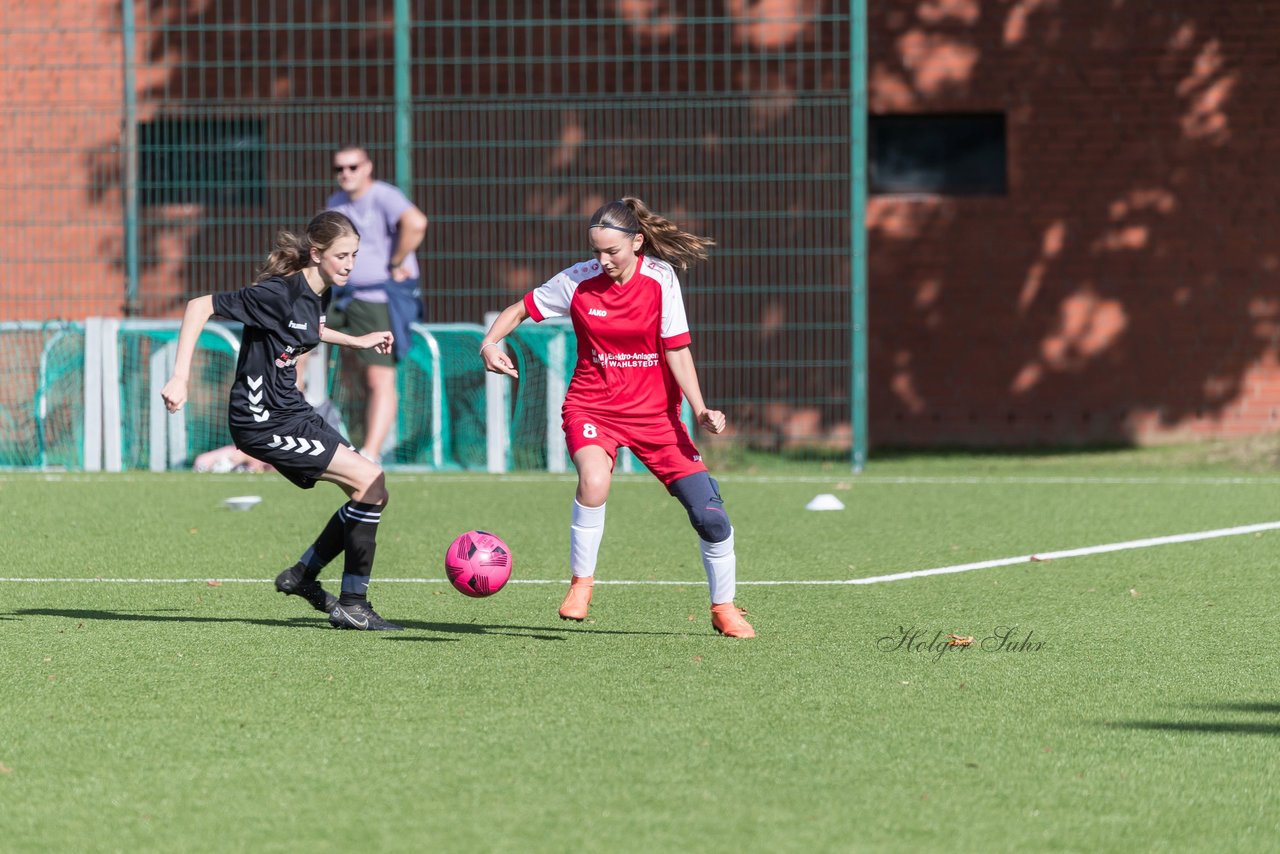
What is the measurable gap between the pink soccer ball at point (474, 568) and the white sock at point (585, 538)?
26cm

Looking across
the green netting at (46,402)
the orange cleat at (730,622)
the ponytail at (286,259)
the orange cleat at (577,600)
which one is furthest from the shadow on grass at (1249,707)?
the green netting at (46,402)

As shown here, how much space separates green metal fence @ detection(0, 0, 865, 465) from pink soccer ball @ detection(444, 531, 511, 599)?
7.30 m

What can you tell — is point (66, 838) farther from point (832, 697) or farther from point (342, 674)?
point (832, 697)

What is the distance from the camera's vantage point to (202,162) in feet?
48.0

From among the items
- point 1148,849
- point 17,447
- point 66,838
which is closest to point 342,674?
point 66,838

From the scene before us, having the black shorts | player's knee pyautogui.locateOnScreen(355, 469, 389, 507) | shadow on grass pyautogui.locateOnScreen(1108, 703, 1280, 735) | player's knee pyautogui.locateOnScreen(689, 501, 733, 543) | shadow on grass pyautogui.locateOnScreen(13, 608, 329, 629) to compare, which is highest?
the black shorts

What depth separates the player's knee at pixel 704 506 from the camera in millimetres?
6270

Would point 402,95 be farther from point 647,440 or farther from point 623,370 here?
point 647,440

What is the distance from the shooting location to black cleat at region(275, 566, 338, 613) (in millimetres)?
6543

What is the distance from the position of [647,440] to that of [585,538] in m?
0.41

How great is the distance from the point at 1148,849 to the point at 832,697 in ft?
5.13

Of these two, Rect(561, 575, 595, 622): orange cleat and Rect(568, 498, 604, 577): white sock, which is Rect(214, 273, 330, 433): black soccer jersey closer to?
Rect(568, 498, 604, 577): white sock

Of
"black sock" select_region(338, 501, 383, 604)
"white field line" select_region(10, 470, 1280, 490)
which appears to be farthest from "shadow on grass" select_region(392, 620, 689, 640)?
"white field line" select_region(10, 470, 1280, 490)

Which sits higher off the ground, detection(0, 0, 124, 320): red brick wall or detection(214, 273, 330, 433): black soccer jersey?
detection(0, 0, 124, 320): red brick wall
